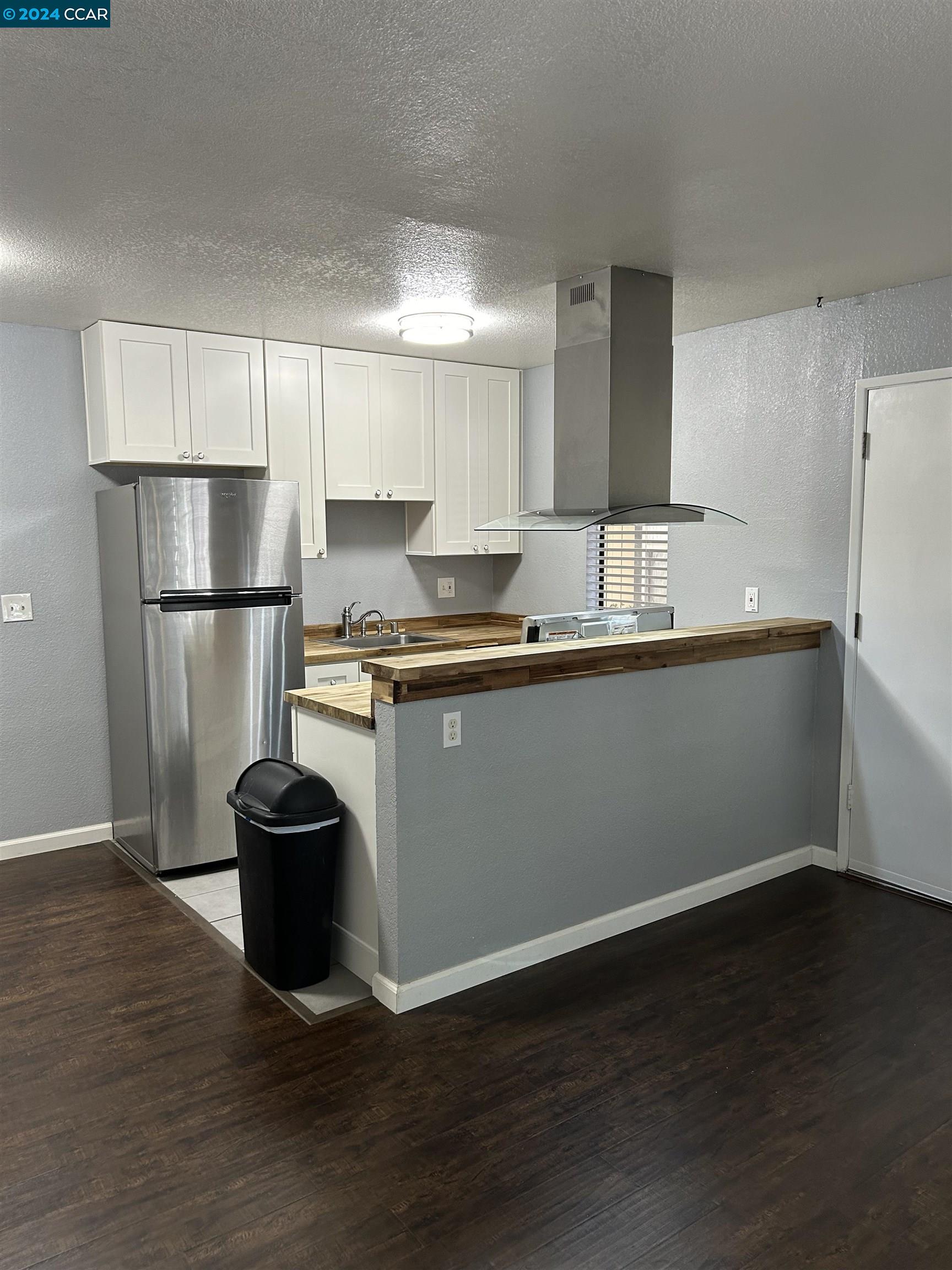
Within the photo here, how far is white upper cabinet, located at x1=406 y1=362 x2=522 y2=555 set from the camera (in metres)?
5.13

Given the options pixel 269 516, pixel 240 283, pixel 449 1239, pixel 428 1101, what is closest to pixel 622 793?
pixel 428 1101

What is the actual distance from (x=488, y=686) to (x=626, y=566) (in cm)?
220

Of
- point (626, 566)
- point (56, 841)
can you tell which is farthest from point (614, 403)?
point (56, 841)

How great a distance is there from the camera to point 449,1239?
1.94 meters

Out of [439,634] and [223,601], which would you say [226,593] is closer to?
[223,601]

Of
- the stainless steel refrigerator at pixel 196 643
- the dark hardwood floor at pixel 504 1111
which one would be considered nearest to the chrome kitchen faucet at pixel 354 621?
the stainless steel refrigerator at pixel 196 643

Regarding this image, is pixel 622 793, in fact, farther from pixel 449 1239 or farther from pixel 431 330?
pixel 431 330

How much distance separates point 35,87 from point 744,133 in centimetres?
158

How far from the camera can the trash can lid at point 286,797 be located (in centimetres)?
289

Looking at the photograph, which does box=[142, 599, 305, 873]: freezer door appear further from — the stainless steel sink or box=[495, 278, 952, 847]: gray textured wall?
box=[495, 278, 952, 847]: gray textured wall

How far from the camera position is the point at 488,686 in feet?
9.68

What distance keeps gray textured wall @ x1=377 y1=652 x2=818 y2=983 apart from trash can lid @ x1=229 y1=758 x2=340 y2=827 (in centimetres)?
22

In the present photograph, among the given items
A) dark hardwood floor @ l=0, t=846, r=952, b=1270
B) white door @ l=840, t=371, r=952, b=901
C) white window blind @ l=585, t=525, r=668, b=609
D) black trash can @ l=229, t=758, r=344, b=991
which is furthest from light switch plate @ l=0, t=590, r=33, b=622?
white door @ l=840, t=371, r=952, b=901

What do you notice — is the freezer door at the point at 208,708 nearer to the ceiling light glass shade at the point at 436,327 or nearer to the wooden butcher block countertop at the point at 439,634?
the wooden butcher block countertop at the point at 439,634
